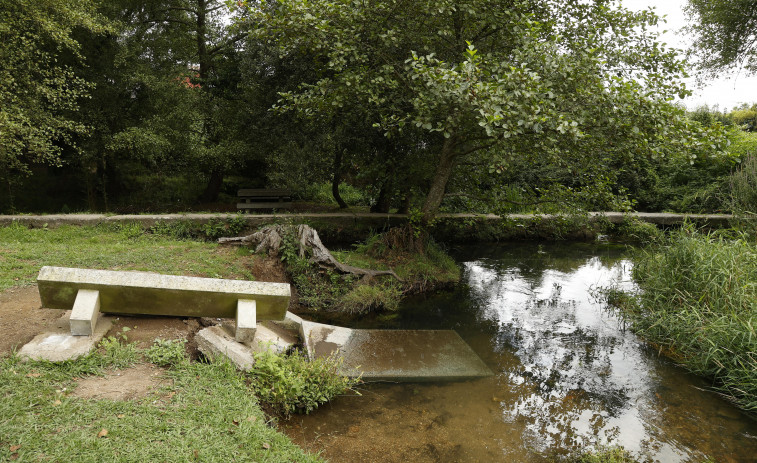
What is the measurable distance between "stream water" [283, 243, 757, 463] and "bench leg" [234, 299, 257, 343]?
0.89 m

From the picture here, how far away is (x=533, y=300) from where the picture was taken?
8273mm

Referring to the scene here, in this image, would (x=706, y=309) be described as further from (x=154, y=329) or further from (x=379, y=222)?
(x=379, y=222)

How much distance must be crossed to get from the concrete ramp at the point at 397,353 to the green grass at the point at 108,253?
217 cm

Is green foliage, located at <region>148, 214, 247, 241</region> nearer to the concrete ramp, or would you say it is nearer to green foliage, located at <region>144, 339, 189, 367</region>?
the concrete ramp

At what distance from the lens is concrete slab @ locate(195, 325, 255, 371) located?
4117mm

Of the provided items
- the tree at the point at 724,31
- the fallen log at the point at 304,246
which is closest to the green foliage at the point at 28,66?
the fallen log at the point at 304,246

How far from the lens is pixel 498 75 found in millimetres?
6117

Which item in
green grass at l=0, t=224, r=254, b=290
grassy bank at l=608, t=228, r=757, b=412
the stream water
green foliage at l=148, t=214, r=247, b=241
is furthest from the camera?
green foliage at l=148, t=214, r=247, b=241

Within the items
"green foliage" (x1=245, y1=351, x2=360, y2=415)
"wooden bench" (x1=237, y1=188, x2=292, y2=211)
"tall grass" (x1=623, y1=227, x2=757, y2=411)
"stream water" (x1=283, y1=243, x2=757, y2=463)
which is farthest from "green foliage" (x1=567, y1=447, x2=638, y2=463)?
"wooden bench" (x1=237, y1=188, x2=292, y2=211)

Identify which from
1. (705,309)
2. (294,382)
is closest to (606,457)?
A: (294,382)

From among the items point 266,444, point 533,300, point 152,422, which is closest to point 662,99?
point 533,300

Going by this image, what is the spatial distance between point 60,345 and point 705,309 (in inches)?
285

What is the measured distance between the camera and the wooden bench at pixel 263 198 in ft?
41.7

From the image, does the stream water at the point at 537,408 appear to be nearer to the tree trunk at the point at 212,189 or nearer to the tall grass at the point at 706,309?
the tall grass at the point at 706,309
